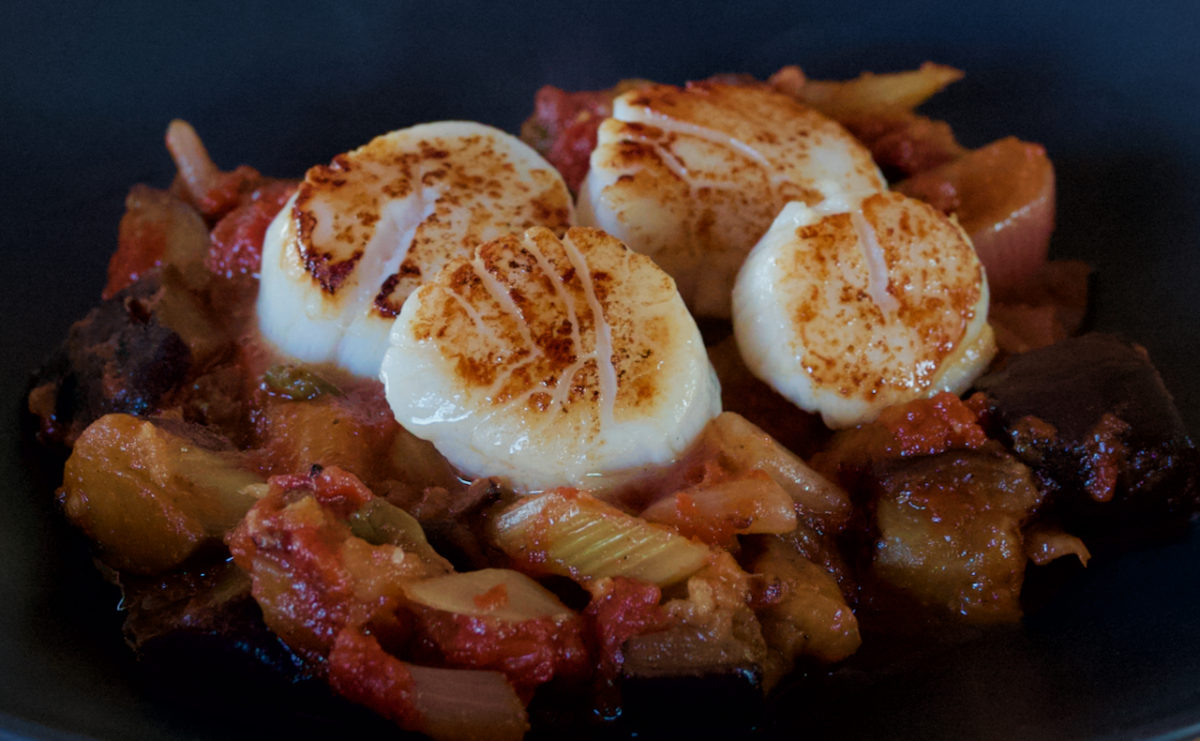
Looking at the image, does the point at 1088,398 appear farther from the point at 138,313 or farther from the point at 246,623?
the point at 138,313

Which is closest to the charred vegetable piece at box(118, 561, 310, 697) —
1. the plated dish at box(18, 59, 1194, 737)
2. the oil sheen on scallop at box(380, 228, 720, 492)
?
the plated dish at box(18, 59, 1194, 737)

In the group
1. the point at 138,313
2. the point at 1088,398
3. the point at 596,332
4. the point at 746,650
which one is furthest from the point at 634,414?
the point at 138,313

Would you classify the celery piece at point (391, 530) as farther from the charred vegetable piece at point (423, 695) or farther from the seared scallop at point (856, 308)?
the seared scallop at point (856, 308)

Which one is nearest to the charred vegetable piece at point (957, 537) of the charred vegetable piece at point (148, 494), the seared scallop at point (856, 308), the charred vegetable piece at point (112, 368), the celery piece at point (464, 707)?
the seared scallop at point (856, 308)

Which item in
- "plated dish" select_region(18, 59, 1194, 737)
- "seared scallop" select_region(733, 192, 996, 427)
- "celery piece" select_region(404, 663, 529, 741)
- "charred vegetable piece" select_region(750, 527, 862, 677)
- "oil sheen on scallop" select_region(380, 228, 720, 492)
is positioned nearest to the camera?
"celery piece" select_region(404, 663, 529, 741)

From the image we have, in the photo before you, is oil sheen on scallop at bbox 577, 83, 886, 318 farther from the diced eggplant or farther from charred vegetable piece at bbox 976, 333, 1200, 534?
the diced eggplant

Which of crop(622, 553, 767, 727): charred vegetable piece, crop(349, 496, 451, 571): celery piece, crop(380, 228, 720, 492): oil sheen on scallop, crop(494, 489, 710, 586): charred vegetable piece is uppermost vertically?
crop(380, 228, 720, 492): oil sheen on scallop
